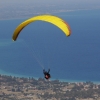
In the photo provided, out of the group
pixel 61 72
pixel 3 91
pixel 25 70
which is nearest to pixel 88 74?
pixel 61 72

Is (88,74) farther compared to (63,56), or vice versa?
(63,56)

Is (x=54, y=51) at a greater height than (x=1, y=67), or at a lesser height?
greater

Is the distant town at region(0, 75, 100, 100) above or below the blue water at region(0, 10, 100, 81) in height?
below

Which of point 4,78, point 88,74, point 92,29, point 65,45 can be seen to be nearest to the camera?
point 4,78

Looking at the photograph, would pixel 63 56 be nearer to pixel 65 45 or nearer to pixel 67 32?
pixel 65 45

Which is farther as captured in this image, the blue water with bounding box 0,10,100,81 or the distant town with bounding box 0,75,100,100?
the blue water with bounding box 0,10,100,81

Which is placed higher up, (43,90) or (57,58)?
(57,58)

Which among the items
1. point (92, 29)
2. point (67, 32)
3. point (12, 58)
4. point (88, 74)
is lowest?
point (67, 32)

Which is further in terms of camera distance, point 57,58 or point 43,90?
point 57,58
